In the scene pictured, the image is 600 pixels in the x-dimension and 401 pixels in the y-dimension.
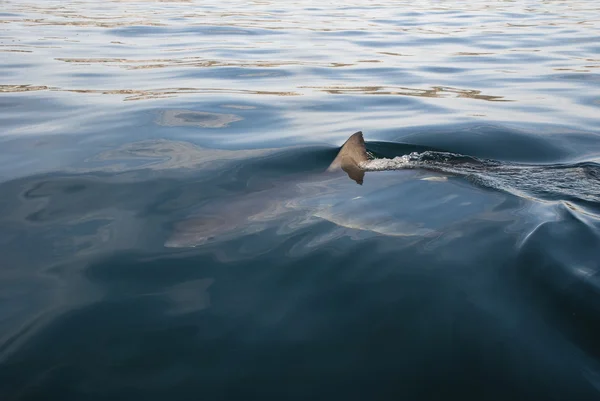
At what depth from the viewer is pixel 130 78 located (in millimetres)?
8352

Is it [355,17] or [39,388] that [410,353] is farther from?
[355,17]

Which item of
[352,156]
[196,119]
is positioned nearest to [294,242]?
[352,156]

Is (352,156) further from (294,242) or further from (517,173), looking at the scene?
(294,242)

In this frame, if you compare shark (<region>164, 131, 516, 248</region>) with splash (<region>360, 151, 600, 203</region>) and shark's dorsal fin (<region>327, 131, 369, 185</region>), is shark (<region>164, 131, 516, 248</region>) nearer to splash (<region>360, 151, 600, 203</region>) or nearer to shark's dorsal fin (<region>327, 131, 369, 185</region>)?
shark's dorsal fin (<region>327, 131, 369, 185</region>)

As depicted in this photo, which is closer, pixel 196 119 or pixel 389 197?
pixel 389 197

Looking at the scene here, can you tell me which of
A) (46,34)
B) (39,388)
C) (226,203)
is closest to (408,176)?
(226,203)

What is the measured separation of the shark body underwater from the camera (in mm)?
3596

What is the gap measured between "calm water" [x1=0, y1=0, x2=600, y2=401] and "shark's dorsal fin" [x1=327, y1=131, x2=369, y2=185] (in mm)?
127

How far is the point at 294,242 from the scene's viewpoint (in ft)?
11.1

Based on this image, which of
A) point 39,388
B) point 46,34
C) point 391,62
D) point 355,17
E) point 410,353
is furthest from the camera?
point 355,17

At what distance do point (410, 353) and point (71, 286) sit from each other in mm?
1638

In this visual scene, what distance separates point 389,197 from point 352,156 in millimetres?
654

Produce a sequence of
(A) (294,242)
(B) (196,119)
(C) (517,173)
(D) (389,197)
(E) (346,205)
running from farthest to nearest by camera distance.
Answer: (B) (196,119) → (C) (517,173) → (D) (389,197) → (E) (346,205) → (A) (294,242)

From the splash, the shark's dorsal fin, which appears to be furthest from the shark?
the splash
